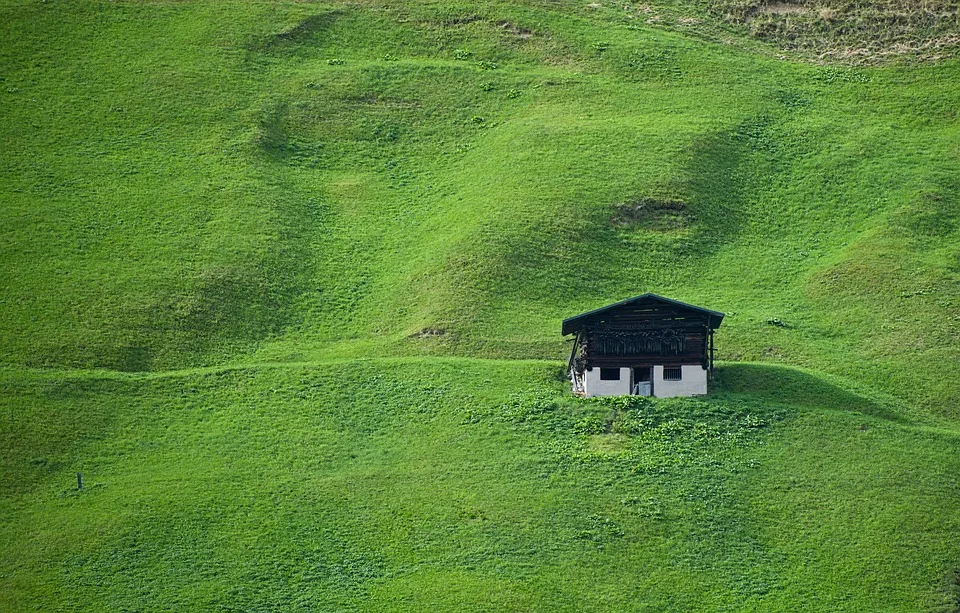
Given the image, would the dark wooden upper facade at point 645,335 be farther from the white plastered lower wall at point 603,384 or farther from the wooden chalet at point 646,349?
the white plastered lower wall at point 603,384

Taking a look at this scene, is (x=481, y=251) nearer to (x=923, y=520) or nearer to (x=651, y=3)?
(x=923, y=520)

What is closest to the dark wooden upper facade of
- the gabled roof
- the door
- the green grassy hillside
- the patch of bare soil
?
the gabled roof

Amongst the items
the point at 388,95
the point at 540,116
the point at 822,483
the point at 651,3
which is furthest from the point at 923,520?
the point at 651,3

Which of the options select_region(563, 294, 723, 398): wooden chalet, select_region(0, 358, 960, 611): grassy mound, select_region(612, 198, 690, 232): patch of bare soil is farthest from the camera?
select_region(612, 198, 690, 232): patch of bare soil

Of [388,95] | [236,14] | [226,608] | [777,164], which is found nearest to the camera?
[226,608]

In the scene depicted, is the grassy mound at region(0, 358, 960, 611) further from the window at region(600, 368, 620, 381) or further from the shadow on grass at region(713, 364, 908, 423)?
the window at region(600, 368, 620, 381)

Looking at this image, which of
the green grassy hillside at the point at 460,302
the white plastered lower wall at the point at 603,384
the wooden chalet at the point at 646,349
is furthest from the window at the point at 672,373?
the green grassy hillside at the point at 460,302

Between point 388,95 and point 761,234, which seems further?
point 388,95
